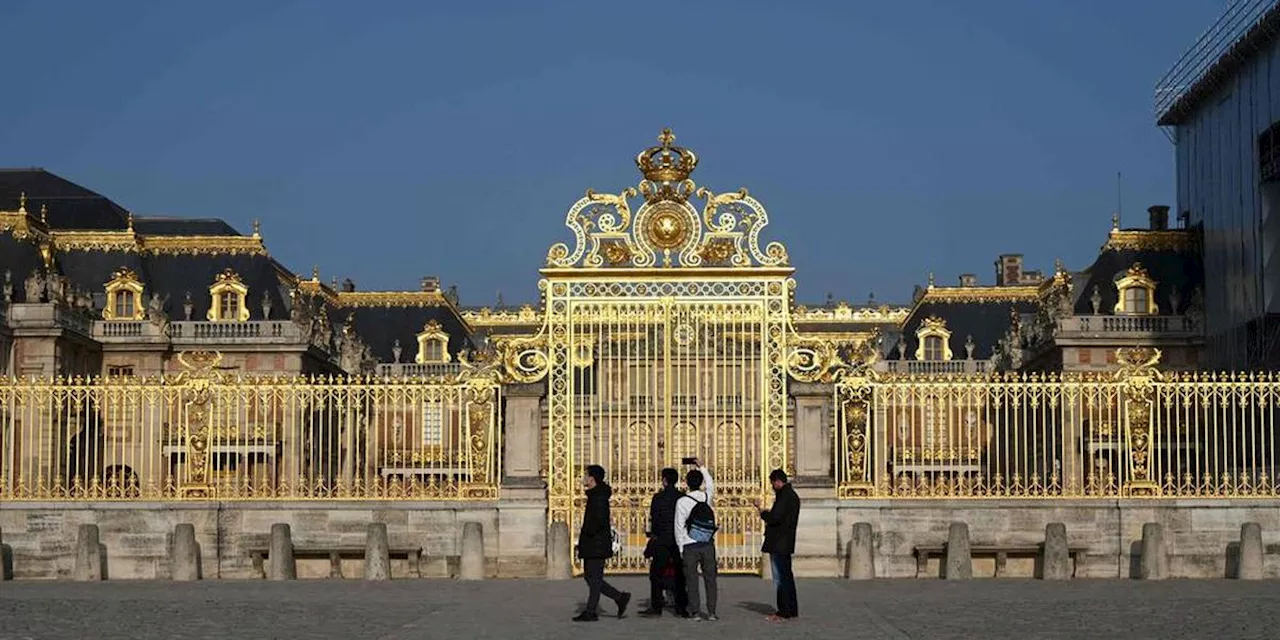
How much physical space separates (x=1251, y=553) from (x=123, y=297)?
4135cm

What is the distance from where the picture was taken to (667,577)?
68.1 ft

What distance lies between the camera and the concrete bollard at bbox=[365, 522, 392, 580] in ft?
84.1

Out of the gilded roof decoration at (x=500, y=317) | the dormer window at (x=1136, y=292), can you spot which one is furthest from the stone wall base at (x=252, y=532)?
the gilded roof decoration at (x=500, y=317)

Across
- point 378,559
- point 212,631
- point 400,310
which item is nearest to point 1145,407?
point 378,559

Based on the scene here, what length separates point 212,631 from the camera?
17984 millimetres

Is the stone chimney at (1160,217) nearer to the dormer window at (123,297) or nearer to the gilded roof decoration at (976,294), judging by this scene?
the gilded roof decoration at (976,294)

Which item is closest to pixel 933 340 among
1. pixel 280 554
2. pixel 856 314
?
pixel 856 314

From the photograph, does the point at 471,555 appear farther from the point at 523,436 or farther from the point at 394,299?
the point at 394,299

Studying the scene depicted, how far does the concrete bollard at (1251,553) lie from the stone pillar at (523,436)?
8.18 m

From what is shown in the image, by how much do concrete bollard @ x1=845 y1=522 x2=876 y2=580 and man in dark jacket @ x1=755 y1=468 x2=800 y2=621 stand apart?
4.68m

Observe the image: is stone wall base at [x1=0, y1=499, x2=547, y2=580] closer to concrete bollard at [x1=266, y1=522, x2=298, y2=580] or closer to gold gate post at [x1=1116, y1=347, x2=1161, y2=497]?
concrete bollard at [x1=266, y1=522, x2=298, y2=580]

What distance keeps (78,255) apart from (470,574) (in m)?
38.5

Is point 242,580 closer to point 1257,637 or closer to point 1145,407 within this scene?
point 1145,407

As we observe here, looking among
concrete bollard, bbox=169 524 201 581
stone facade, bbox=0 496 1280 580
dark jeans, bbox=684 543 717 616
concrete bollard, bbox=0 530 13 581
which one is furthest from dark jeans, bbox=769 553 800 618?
concrete bollard, bbox=0 530 13 581
